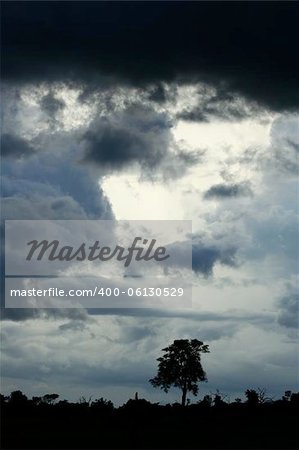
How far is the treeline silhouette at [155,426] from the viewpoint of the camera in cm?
7900

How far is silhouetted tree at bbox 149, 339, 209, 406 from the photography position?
123375 mm

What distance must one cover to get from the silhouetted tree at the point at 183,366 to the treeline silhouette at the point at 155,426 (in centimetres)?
1085

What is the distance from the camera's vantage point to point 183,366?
124 meters

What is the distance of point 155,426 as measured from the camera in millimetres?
89812

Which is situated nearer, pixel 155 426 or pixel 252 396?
pixel 155 426

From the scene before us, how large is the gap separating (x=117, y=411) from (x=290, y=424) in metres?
25.1

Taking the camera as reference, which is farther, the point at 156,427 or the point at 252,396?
the point at 252,396

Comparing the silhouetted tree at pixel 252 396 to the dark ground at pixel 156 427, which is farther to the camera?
the silhouetted tree at pixel 252 396

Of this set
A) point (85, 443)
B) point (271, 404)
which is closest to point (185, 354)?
point (271, 404)

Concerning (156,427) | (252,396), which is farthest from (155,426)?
(252,396)

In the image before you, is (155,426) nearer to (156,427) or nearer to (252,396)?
(156,427)

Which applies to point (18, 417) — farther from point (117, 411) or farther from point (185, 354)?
point (185, 354)

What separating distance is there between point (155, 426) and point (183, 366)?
112ft

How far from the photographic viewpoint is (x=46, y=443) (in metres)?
78.4
